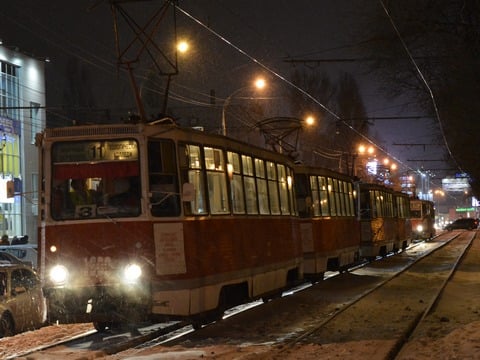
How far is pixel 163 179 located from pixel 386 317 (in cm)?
503

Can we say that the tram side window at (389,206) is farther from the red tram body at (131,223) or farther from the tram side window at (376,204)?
the red tram body at (131,223)

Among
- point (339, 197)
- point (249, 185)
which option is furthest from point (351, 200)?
point (249, 185)

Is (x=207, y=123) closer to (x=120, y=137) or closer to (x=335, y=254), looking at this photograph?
(x=335, y=254)

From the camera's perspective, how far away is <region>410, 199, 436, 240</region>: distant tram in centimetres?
5053

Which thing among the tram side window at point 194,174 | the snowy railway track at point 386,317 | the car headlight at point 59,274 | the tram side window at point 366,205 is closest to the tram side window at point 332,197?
the snowy railway track at point 386,317

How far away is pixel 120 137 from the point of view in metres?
10.8

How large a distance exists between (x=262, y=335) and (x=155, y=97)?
139 ft

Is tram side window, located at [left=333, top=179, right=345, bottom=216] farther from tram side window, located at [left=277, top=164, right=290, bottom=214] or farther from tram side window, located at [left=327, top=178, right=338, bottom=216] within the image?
tram side window, located at [left=277, top=164, right=290, bottom=214]

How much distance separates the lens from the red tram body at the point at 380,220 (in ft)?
92.3

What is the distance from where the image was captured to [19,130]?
42750 mm

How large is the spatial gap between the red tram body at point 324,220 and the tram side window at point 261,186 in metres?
4.61

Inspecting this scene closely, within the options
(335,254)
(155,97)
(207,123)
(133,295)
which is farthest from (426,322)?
(207,123)

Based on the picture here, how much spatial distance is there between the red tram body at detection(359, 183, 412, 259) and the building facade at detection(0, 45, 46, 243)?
18486 mm

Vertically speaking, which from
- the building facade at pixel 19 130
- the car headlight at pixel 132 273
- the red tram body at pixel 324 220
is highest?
the building facade at pixel 19 130
